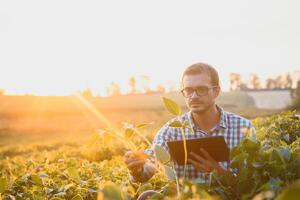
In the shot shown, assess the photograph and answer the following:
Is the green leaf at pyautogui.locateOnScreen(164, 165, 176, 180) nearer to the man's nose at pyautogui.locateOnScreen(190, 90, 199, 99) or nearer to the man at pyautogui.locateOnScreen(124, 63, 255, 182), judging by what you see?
the man at pyautogui.locateOnScreen(124, 63, 255, 182)

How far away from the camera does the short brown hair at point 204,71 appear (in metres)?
3.13

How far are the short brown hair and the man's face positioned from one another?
4cm

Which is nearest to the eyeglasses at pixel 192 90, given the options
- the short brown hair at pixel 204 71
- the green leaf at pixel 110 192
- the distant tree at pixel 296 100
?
the short brown hair at pixel 204 71

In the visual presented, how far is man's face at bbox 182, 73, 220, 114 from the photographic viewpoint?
10.1ft

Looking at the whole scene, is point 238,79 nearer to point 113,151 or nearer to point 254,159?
point 113,151

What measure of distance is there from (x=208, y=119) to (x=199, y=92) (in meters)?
0.34

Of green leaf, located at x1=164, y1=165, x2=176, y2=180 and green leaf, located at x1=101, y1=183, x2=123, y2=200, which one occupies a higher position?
green leaf, located at x1=101, y1=183, x2=123, y2=200

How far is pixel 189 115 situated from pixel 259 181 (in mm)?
2095

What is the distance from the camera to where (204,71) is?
10.3 feet

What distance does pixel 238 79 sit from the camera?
270ft

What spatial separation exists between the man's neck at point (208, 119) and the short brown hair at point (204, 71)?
224 millimetres

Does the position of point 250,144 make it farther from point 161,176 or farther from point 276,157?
point 161,176

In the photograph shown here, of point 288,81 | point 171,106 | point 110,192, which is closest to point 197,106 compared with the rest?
point 171,106

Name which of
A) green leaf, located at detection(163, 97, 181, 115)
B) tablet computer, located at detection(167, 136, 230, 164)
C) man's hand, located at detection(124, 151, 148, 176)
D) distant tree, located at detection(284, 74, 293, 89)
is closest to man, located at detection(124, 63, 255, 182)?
man's hand, located at detection(124, 151, 148, 176)
